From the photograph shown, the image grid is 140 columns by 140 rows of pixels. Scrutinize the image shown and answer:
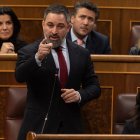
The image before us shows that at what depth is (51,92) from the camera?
4.00 feet

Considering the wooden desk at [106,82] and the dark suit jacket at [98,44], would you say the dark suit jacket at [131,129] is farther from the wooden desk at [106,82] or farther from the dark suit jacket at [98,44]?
the dark suit jacket at [98,44]

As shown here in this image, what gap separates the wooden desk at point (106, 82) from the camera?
60.8 inches

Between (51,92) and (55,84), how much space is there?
0.06ft

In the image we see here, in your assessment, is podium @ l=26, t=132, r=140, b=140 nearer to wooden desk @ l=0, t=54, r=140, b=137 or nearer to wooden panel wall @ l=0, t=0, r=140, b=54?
wooden desk @ l=0, t=54, r=140, b=137

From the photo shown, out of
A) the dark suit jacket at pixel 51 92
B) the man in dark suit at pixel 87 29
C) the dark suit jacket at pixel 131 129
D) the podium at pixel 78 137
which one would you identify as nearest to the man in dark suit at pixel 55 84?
the dark suit jacket at pixel 51 92

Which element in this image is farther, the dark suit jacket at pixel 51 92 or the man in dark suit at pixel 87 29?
the man in dark suit at pixel 87 29

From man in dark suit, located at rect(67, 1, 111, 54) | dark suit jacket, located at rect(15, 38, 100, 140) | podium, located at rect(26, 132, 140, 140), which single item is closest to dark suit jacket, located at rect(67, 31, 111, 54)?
man in dark suit, located at rect(67, 1, 111, 54)

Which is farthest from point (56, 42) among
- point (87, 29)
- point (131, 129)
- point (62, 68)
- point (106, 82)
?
point (87, 29)

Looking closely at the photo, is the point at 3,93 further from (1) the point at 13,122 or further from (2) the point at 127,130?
(2) the point at 127,130

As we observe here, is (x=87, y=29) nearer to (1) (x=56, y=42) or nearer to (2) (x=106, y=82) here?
(2) (x=106, y=82)

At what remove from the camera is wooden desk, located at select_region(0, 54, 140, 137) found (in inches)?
60.8

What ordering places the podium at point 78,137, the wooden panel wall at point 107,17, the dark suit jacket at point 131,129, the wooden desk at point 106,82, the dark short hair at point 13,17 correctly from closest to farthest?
the podium at point 78,137 → the dark suit jacket at point 131,129 → the wooden desk at point 106,82 → the dark short hair at point 13,17 → the wooden panel wall at point 107,17

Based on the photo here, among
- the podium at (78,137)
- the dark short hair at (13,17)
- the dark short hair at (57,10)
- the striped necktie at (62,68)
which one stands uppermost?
the dark short hair at (57,10)

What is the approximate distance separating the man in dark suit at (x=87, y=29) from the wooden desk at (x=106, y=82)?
207 millimetres
